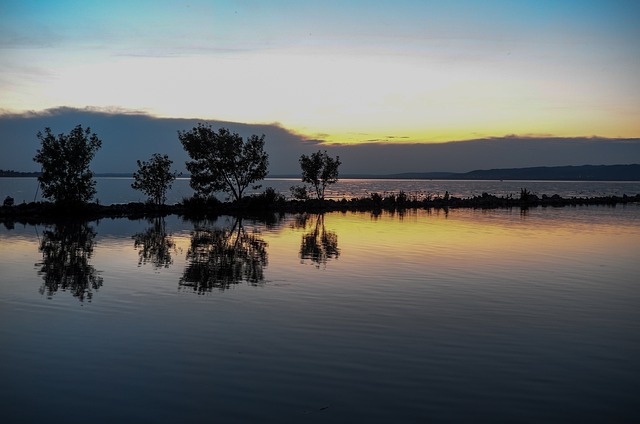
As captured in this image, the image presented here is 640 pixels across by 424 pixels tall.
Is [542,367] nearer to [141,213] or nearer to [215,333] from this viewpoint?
[215,333]

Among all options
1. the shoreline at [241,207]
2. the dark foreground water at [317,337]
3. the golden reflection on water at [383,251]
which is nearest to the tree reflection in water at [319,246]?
the golden reflection on water at [383,251]

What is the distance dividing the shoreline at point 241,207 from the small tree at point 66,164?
911 millimetres

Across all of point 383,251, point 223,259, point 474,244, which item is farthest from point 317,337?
point 474,244

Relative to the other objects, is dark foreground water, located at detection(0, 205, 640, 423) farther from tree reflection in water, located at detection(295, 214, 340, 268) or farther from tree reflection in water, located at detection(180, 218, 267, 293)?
tree reflection in water, located at detection(295, 214, 340, 268)

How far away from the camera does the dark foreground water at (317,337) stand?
6.60 m

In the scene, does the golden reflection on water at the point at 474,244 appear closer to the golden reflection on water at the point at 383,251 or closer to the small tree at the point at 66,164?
the golden reflection on water at the point at 383,251

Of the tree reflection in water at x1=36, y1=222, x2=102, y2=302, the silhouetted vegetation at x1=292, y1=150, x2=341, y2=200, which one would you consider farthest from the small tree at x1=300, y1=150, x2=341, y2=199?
the tree reflection in water at x1=36, y1=222, x2=102, y2=302

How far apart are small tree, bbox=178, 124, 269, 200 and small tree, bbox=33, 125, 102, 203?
831 cm

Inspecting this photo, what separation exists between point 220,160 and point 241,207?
4.13 meters

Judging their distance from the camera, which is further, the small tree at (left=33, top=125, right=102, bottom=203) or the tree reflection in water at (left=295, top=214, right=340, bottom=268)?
the small tree at (left=33, top=125, right=102, bottom=203)

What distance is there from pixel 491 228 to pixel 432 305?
19662 mm

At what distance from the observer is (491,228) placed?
30031 millimetres

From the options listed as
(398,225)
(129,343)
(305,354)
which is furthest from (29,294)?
(398,225)

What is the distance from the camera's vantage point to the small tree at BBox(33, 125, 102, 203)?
117 ft
